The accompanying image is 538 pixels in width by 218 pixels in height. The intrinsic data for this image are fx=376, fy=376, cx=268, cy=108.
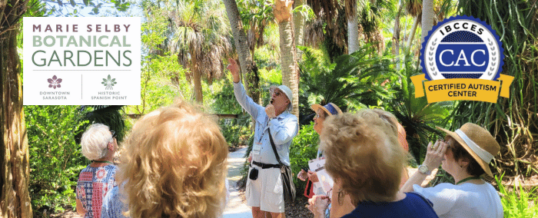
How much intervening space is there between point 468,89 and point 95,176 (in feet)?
14.6

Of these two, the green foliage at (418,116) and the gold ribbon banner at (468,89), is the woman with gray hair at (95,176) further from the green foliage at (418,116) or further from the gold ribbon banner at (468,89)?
the green foliage at (418,116)

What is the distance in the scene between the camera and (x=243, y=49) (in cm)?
714

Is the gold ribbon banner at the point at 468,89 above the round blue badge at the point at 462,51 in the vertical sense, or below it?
below

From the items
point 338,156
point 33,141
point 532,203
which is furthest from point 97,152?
point 532,203

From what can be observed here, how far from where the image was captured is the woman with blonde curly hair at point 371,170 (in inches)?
59.2

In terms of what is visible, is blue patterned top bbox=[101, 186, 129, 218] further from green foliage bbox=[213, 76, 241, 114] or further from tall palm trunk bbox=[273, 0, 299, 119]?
green foliage bbox=[213, 76, 241, 114]

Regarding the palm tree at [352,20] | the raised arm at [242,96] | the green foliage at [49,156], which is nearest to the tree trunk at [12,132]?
the green foliage at [49,156]

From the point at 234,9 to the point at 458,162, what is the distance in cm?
552

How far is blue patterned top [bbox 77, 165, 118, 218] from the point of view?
271cm

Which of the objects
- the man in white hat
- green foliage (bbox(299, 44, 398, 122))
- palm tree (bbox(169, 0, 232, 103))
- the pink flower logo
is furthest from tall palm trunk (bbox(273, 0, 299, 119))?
palm tree (bbox(169, 0, 232, 103))

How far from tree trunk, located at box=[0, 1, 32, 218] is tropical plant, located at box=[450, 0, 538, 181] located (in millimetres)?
5377

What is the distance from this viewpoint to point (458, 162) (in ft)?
7.07

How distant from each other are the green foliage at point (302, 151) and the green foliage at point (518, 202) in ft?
9.84

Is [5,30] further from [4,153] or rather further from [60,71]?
[60,71]
